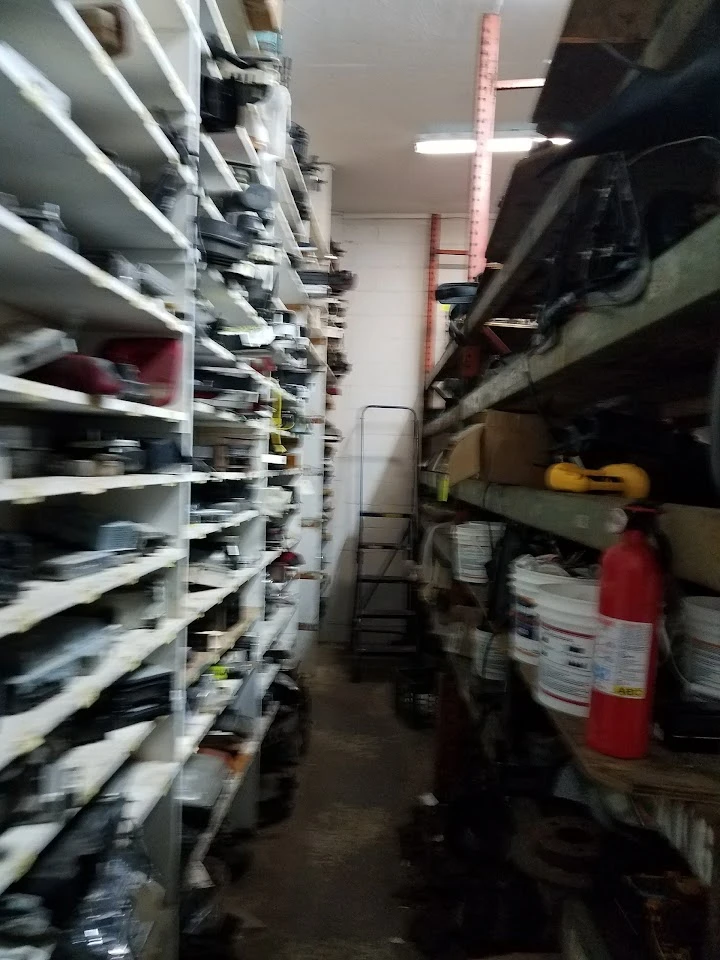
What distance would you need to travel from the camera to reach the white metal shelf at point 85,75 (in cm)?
91

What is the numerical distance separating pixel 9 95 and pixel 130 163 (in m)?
0.70

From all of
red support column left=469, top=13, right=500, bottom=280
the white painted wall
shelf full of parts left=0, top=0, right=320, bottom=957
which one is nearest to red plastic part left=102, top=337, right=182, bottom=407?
shelf full of parts left=0, top=0, right=320, bottom=957

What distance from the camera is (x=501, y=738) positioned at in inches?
76.4

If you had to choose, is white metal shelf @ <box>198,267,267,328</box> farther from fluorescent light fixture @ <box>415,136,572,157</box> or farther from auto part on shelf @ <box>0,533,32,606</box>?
fluorescent light fixture @ <box>415,136,572,157</box>

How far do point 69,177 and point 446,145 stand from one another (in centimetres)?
335

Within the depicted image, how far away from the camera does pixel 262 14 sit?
205 cm

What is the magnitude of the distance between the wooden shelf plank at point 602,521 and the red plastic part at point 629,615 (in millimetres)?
56

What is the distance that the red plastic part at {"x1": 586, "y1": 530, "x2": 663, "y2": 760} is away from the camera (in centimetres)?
88

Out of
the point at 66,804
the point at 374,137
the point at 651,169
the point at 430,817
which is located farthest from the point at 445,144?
the point at 66,804

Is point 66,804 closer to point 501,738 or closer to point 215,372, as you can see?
point 215,372

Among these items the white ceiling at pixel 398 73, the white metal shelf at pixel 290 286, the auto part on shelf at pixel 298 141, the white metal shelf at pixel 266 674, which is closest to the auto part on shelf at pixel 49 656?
the white metal shelf at pixel 266 674

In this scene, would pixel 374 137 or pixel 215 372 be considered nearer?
pixel 215 372

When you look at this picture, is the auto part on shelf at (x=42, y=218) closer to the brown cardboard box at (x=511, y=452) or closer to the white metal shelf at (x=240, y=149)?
the white metal shelf at (x=240, y=149)

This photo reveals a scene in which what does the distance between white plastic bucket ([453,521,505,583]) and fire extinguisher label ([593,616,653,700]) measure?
53.1 inches
